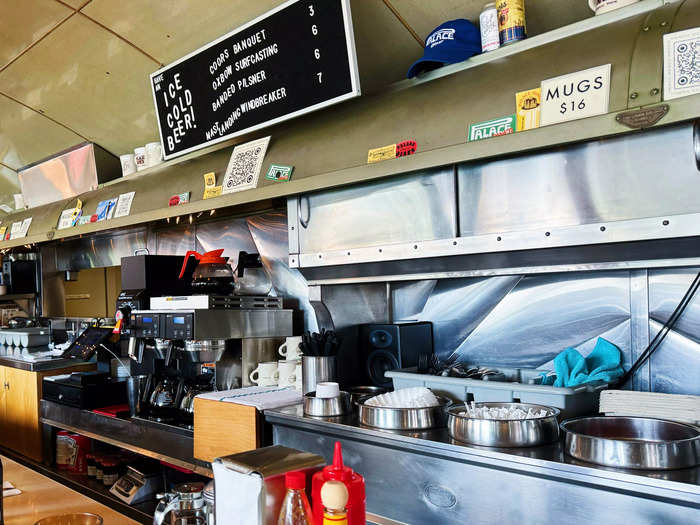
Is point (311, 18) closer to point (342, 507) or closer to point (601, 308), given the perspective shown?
point (601, 308)

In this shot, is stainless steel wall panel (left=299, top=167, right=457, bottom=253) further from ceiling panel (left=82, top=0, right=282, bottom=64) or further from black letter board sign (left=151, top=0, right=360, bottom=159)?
ceiling panel (left=82, top=0, right=282, bottom=64)

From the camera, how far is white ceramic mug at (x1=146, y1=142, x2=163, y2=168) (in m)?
3.96

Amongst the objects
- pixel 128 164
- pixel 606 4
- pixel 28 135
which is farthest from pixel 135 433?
pixel 28 135

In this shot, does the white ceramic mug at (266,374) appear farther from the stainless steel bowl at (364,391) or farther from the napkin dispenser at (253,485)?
the napkin dispenser at (253,485)

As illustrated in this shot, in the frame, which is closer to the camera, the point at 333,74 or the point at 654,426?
the point at 654,426

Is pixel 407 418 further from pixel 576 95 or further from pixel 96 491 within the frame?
pixel 96 491

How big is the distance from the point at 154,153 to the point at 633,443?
3438mm

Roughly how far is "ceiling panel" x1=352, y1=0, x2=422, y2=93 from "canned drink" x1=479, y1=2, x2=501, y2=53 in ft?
1.58

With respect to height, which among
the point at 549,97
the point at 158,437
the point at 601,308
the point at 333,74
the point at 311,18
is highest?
the point at 311,18

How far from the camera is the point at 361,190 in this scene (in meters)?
2.47

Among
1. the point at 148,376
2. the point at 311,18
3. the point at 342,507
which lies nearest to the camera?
the point at 342,507

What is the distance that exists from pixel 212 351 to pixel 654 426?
2.00 meters

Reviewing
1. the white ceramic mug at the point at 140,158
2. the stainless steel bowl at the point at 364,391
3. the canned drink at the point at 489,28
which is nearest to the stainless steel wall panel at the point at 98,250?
the white ceramic mug at the point at 140,158

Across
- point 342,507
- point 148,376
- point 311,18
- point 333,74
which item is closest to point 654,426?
point 342,507
